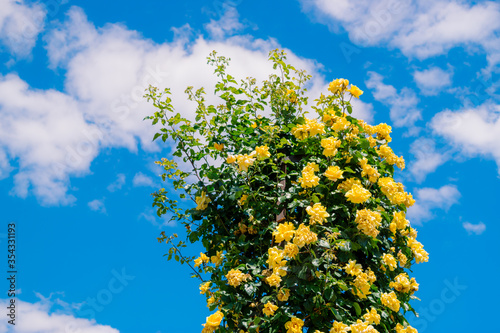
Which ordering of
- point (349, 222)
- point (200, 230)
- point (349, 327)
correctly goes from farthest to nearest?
1. point (200, 230)
2. point (349, 222)
3. point (349, 327)

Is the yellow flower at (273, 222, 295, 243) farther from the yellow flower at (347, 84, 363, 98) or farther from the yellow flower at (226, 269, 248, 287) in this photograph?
the yellow flower at (347, 84, 363, 98)

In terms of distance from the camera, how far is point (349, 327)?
2898mm

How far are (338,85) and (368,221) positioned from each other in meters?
1.28

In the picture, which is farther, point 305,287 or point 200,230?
point 200,230

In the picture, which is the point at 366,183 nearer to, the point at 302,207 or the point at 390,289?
the point at 302,207

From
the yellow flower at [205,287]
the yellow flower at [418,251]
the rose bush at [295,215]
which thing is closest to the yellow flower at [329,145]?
the rose bush at [295,215]

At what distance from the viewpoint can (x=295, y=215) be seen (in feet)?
11.2

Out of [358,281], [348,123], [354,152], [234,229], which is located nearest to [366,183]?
[354,152]

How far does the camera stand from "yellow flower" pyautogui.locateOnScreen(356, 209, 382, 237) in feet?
10.2

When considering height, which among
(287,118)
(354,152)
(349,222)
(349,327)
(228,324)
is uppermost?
(287,118)

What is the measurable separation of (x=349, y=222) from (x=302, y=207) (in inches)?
13.9

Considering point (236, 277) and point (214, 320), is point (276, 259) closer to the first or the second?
point (236, 277)

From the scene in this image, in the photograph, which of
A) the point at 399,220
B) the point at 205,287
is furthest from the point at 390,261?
the point at 205,287

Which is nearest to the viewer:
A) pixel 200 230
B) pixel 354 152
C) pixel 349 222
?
pixel 349 222
